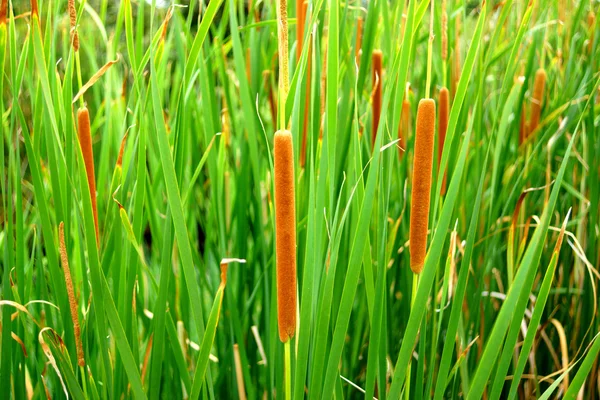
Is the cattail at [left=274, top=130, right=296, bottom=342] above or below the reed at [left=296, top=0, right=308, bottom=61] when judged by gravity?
below

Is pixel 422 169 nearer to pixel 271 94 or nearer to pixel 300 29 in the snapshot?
pixel 300 29

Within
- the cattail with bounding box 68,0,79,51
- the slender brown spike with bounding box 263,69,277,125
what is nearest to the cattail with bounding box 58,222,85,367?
the cattail with bounding box 68,0,79,51

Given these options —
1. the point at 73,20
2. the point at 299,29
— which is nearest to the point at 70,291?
the point at 73,20

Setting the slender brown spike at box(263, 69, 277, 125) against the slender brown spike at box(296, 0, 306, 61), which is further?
the slender brown spike at box(263, 69, 277, 125)

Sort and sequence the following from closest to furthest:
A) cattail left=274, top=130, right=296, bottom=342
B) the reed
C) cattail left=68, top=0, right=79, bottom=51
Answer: cattail left=274, top=130, right=296, bottom=342, cattail left=68, top=0, right=79, bottom=51, the reed

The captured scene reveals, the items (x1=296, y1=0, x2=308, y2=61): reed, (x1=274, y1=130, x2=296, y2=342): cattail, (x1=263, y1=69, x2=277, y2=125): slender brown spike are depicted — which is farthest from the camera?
(x1=263, y1=69, x2=277, y2=125): slender brown spike

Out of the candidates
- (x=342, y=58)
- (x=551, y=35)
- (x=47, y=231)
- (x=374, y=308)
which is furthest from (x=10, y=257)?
(x=551, y=35)

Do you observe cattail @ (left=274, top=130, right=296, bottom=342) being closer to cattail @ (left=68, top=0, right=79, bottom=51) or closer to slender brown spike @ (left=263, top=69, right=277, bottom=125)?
cattail @ (left=68, top=0, right=79, bottom=51)
